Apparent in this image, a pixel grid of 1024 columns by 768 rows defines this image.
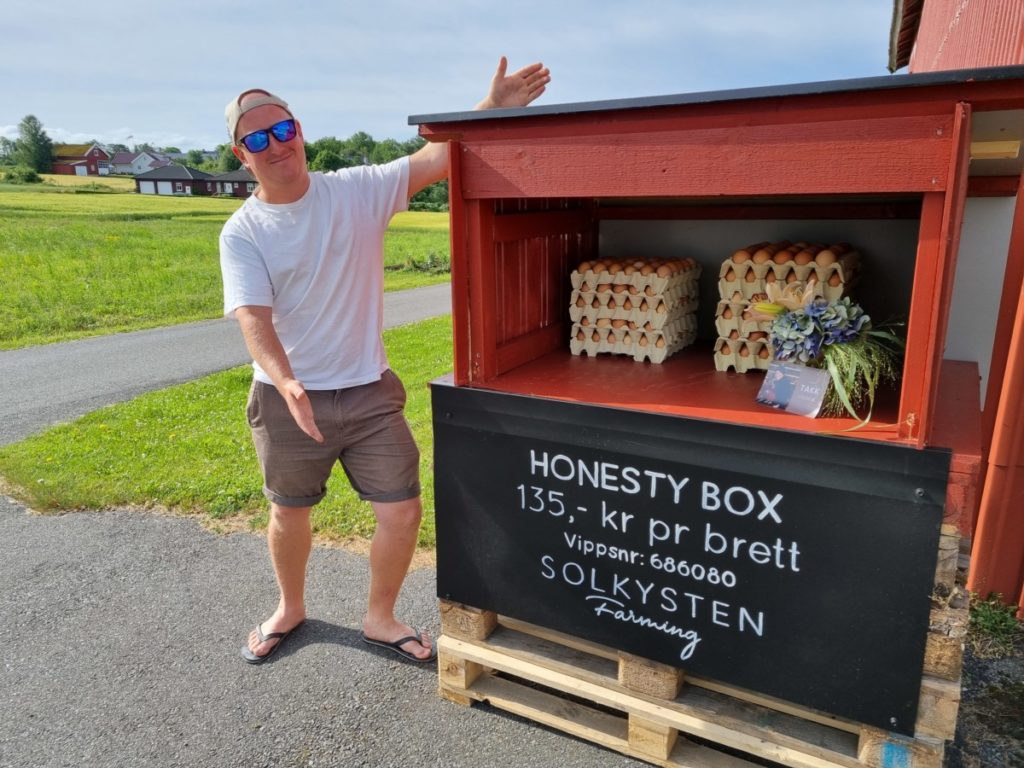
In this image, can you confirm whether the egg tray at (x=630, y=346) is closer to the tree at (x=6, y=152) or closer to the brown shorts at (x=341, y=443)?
the brown shorts at (x=341, y=443)

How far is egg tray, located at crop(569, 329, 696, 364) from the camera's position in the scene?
2973 mm

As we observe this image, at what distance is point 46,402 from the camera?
7.24 m

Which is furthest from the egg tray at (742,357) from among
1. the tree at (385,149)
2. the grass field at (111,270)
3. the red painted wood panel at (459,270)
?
the tree at (385,149)

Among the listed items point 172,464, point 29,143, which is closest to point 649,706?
point 172,464

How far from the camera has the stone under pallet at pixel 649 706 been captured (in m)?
2.06

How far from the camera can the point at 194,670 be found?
2.97 meters

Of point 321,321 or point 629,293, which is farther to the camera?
point 629,293

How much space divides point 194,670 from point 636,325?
2282 mm

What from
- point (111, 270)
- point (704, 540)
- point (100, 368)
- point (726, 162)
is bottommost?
point (100, 368)

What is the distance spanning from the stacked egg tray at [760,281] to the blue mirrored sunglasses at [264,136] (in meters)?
1.67

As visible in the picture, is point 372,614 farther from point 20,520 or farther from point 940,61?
point 940,61

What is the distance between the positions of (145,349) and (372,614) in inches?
334

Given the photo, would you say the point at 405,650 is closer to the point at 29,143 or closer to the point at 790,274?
the point at 790,274

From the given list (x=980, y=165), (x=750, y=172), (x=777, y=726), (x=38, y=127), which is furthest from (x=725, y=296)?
(x=38, y=127)
